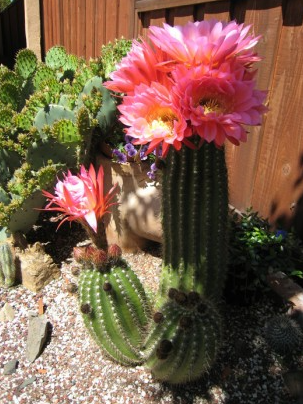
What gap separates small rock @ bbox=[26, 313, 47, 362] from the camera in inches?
79.4

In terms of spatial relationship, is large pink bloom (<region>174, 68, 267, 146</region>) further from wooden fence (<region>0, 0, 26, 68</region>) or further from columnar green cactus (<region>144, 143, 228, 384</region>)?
wooden fence (<region>0, 0, 26, 68</region>)

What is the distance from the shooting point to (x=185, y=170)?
141cm

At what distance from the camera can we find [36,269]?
97.3 inches

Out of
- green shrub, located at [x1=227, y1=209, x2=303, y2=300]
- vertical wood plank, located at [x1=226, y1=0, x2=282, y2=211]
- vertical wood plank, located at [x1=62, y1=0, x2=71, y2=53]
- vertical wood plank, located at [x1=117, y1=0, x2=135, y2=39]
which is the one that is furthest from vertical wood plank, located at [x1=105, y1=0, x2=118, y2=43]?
green shrub, located at [x1=227, y1=209, x2=303, y2=300]

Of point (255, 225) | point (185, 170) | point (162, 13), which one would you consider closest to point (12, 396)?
point (185, 170)

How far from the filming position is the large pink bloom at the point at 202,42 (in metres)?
1.15

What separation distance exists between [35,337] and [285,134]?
73.4 inches

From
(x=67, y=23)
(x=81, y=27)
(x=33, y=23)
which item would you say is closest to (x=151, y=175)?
(x=81, y=27)

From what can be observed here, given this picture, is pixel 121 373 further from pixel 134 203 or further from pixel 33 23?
pixel 33 23

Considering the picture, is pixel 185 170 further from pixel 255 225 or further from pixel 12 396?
pixel 12 396

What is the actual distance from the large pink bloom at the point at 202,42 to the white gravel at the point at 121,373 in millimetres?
1382

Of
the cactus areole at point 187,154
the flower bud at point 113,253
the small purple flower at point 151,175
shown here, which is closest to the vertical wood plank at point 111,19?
the small purple flower at point 151,175

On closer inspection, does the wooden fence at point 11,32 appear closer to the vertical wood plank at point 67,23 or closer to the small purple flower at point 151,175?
the vertical wood plank at point 67,23

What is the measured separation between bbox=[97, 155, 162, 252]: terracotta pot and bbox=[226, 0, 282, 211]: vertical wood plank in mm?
653
